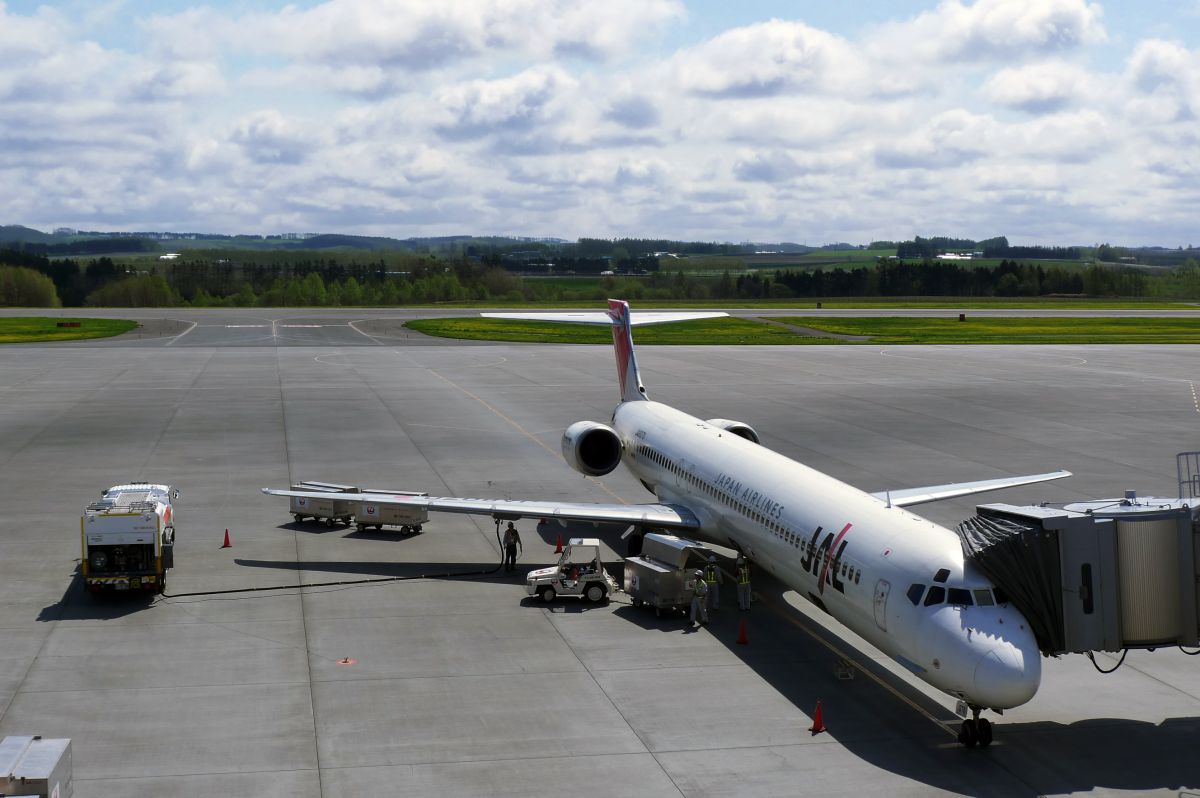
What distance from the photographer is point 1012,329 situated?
115750mm

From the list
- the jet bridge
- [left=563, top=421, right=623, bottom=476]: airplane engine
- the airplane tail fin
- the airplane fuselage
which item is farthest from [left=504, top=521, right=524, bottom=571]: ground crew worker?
the jet bridge

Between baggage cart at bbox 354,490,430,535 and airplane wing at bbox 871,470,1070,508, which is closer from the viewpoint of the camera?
airplane wing at bbox 871,470,1070,508

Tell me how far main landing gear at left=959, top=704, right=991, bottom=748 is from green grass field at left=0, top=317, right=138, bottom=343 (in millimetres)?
93025

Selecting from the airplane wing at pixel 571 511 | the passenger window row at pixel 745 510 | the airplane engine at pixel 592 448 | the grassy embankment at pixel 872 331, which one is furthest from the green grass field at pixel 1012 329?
the airplane wing at pixel 571 511

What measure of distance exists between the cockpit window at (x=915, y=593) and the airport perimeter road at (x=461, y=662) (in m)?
2.16

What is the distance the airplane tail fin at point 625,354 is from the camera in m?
38.7

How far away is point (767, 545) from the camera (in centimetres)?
2491

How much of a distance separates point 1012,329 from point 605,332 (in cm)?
3926

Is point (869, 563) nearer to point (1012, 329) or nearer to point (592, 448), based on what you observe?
point (592, 448)

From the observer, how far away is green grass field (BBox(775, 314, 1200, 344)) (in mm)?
104062

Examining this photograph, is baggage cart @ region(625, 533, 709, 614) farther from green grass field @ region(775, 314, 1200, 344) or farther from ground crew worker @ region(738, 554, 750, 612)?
green grass field @ region(775, 314, 1200, 344)

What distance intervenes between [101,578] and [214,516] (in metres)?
8.79

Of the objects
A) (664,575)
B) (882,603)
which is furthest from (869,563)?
(664,575)

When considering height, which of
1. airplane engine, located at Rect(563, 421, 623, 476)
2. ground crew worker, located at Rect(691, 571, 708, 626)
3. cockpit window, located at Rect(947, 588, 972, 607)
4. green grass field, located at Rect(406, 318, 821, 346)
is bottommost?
ground crew worker, located at Rect(691, 571, 708, 626)
